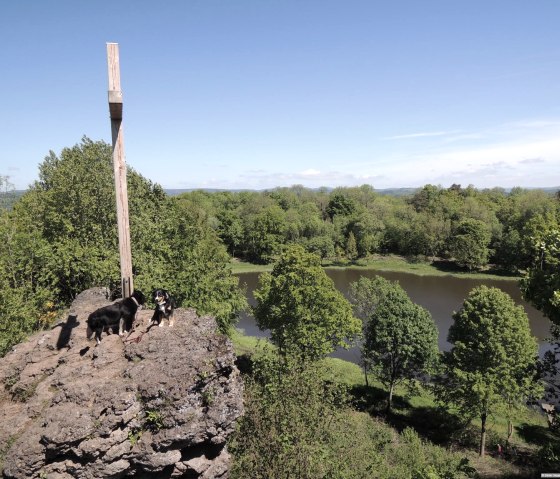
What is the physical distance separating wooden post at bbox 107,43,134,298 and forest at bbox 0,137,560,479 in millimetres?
5842

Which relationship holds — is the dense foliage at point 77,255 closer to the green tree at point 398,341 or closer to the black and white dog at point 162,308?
the black and white dog at point 162,308

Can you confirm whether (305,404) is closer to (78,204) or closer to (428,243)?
(78,204)

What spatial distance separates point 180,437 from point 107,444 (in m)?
1.25

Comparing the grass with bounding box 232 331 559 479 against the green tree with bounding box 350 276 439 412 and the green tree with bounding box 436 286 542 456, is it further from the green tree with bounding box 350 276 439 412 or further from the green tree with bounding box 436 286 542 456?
the green tree with bounding box 436 286 542 456

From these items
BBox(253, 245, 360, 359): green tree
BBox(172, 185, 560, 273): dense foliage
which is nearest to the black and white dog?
BBox(253, 245, 360, 359): green tree

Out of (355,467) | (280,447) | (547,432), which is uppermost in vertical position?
(280,447)

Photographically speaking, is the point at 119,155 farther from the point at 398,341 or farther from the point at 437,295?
the point at 437,295

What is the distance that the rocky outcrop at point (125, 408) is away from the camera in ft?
21.8

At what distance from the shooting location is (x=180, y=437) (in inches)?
281

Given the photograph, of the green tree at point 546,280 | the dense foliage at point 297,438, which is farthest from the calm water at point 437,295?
the dense foliage at point 297,438

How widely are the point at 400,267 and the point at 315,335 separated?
5551 centimetres

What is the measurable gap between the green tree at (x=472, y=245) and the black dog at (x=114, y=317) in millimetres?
72754

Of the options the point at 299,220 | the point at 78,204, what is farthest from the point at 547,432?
the point at 299,220

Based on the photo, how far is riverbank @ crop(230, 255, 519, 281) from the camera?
7019cm
